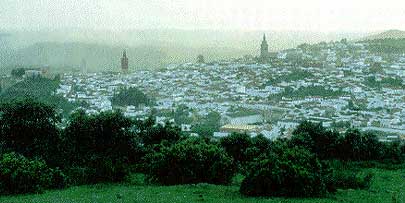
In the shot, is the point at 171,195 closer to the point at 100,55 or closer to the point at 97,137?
the point at 97,137

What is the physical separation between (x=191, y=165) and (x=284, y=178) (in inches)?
117

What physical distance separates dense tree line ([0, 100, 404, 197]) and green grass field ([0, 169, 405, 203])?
495mm

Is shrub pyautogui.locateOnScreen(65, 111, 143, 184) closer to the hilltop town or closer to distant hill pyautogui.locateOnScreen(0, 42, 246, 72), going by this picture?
the hilltop town

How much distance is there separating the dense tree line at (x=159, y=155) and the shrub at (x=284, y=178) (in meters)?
0.02


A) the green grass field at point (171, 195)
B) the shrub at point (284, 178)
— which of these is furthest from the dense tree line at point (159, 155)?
the green grass field at point (171, 195)

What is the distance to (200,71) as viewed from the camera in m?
63.5

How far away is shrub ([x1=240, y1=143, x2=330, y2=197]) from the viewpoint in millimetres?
12273

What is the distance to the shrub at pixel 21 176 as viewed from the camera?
1298cm

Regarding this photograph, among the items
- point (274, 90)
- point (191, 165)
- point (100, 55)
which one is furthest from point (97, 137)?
point (100, 55)

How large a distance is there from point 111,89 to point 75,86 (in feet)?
13.1

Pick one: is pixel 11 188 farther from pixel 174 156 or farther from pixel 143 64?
pixel 143 64

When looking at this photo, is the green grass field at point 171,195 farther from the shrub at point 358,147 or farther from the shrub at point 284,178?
the shrub at point 358,147

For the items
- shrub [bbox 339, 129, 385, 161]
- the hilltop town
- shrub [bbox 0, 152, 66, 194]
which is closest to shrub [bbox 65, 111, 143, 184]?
shrub [bbox 0, 152, 66, 194]

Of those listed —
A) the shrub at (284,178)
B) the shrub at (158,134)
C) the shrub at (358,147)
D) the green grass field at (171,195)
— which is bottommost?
the shrub at (358,147)
